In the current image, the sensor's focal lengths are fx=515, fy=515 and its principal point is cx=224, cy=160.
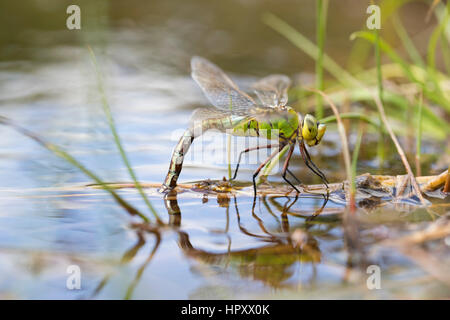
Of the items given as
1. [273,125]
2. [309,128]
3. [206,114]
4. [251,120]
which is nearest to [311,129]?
[309,128]

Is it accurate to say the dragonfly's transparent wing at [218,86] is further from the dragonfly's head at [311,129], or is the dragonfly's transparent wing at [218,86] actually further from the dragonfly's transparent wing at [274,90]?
the dragonfly's head at [311,129]

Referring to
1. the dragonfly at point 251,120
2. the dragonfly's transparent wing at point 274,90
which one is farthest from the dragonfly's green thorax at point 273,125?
the dragonfly's transparent wing at point 274,90

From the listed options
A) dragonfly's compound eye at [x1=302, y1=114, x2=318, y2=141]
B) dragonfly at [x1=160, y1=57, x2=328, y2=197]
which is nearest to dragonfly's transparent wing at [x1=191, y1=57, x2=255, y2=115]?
dragonfly at [x1=160, y1=57, x2=328, y2=197]
